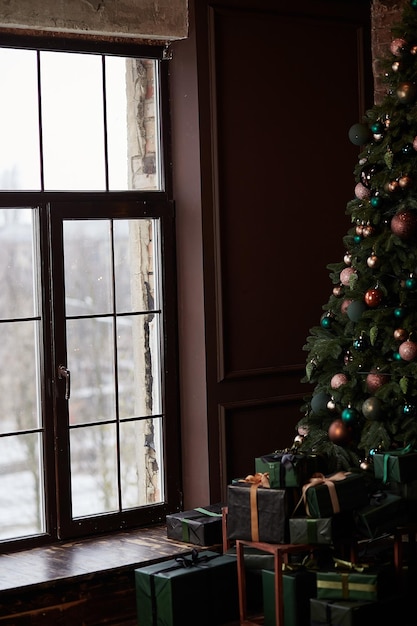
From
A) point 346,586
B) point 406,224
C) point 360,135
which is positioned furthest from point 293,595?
point 360,135

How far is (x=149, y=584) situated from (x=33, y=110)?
2.46 m

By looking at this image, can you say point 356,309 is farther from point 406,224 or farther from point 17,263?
point 17,263

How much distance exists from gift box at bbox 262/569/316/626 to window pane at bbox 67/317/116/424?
142 cm

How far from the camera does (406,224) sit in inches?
189

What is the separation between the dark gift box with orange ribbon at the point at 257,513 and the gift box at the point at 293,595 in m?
0.24

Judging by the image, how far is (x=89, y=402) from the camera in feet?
18.0

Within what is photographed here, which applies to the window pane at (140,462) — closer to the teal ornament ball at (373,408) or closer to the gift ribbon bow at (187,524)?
the gift ribbon bow at (187,524)

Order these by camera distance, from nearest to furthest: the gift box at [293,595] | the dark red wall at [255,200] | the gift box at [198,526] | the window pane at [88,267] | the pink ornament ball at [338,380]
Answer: the gift box at [293,595]
the pink ornament ball at [338,380]
the gift box at [198,526]
the window pane at [88,267]
the dark red wall at [255,200]

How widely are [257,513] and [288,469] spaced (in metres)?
0.23

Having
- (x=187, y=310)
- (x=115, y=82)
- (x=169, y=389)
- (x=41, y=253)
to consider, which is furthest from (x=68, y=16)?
(x=169, y=389)

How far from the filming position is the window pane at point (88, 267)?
17.8ft

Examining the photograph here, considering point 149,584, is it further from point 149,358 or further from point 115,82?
point 115,82

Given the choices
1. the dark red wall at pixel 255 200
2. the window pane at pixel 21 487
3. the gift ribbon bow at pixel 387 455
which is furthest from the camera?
the dark red wall at pixel 255 200

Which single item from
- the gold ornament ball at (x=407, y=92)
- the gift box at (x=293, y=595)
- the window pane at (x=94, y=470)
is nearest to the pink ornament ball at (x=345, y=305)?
the gold ornament ball at (x=407, y=92)
